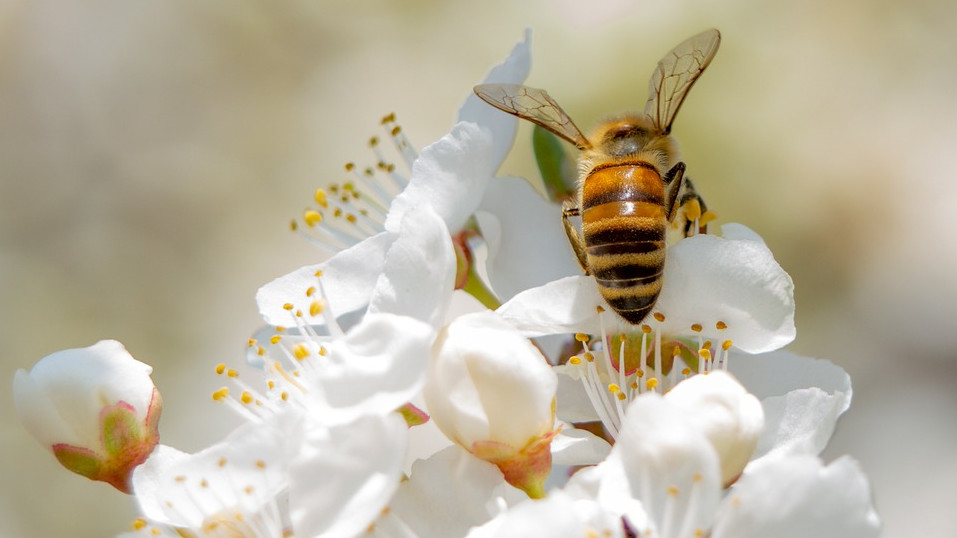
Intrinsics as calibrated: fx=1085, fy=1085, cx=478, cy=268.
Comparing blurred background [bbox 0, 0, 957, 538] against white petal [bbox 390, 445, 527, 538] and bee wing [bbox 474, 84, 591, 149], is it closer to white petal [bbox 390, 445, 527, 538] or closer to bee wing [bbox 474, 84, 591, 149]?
bee wing [bbox 474, 84, 591, 149]

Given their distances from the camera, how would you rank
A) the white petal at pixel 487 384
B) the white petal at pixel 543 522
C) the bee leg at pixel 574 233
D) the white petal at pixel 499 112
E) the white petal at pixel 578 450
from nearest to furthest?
the white petal at pixel 543 522 → the white petal at pixel 487 384 → the white petal at pixel 578 450 → the bee leg at pixel 574 233 → the white petal at pixel 499 112

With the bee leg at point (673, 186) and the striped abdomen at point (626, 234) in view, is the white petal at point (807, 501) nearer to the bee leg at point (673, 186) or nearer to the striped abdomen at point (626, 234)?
the striped abdomen at point (626, 234)

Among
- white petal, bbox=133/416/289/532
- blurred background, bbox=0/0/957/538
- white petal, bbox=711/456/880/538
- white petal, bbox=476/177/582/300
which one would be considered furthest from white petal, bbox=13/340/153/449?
blurred background, bbox=0/0/957/538

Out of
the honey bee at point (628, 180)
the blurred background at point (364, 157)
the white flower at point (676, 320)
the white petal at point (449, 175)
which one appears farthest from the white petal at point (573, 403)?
the blurred background at point (364, 157)

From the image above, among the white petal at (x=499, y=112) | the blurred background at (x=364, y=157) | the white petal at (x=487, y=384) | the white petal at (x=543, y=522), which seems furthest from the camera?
the blurred background at (x=364, y=157)

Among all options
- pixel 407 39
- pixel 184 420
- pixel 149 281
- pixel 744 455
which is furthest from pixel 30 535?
pixel 744 455
